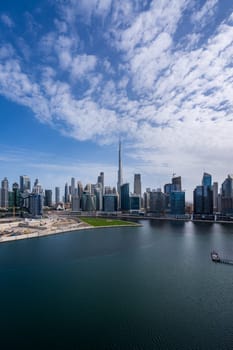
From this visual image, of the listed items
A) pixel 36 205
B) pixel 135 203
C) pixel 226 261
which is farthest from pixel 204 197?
pixel 226 261

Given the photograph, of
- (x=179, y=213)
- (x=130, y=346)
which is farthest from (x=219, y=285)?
(x=179, y=213)

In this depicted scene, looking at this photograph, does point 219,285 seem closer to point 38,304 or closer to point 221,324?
point 221,324

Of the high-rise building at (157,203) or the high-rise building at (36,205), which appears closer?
the high-rise building at (36,205)

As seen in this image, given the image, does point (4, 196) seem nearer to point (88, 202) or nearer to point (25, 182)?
point (25, 182)

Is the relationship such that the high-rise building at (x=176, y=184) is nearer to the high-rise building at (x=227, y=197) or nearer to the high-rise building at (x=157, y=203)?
the high-rise building at (x=157, y=203)

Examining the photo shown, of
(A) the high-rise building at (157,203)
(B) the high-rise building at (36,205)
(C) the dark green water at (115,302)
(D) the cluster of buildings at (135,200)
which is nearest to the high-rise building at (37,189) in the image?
(D) the cluster of buildings at (135,200)
